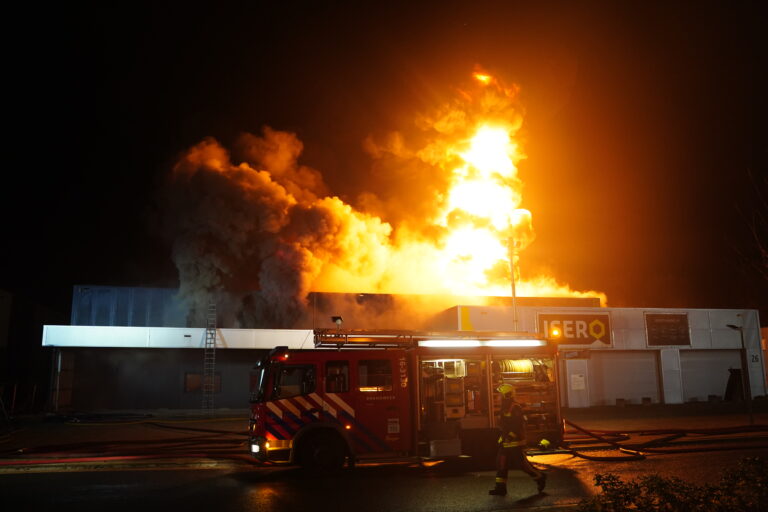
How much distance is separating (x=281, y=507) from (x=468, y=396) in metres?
5.37

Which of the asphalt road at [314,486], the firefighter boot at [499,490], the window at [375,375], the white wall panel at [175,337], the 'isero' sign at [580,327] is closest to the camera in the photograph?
the asphalt road at [314,486]

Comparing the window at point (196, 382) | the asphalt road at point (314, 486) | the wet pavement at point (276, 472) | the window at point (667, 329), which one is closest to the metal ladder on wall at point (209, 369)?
the window at point (196, 382)

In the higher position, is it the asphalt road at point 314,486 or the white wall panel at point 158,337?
the white wall panel at point 158,337

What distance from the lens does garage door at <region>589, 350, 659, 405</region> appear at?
88.8 ft

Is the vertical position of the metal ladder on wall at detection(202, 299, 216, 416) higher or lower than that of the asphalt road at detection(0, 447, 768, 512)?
higher

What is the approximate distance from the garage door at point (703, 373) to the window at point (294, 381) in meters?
23.1

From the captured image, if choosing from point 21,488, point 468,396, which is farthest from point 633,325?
point 21,488

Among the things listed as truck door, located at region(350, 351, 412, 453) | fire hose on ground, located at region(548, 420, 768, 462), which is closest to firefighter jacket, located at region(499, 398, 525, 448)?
truck door, located at region(350, 351, 412, 453)

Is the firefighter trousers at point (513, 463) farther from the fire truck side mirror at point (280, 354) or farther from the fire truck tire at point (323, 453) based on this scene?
the fire truck side mirror at point (280, 354)

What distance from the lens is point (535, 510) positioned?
818cm

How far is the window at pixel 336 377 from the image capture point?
11711 millimetres

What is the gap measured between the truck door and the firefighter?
264 centimetres

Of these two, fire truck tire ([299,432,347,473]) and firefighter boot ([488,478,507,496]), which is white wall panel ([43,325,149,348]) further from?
firefighter boot ([488,478,507,496])

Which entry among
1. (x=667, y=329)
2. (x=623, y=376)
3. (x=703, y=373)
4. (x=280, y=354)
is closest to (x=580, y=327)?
(x=623, y=376)
